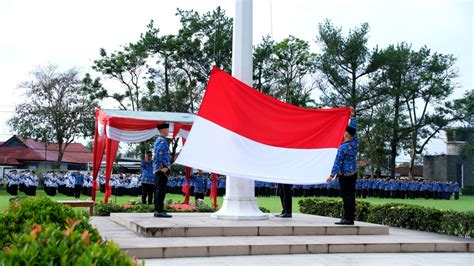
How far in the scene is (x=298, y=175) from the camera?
7.93m

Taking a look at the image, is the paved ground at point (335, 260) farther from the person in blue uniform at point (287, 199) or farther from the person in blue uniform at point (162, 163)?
the person in blue uniform at point (287, 199)

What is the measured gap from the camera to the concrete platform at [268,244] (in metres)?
6.23

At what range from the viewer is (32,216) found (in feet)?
15.5

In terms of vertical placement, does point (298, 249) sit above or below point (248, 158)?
below

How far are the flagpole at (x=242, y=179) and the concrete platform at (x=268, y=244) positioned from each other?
0.91 metres

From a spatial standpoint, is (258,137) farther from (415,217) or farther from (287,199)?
(415,217)

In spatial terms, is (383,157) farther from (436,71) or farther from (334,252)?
(334,252)

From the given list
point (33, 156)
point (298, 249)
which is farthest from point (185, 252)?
point (33, 156)

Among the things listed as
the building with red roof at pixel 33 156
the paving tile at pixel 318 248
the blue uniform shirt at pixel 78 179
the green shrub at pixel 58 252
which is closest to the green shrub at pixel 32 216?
the green shrub at pixel 58 252

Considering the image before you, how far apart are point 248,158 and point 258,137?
0.39 m

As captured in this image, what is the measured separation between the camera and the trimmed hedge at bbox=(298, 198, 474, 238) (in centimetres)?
894

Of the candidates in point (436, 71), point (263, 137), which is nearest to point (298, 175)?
point (263, 137)

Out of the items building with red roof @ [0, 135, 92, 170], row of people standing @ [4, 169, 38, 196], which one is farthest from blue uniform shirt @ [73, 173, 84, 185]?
Result: building with red roof @ [0, 135, 92, 170]

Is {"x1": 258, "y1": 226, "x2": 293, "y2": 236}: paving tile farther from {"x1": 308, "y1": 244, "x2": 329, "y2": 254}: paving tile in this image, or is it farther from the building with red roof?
the building with red roof
